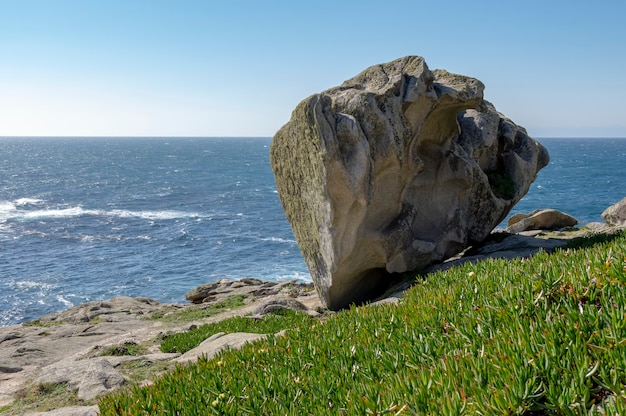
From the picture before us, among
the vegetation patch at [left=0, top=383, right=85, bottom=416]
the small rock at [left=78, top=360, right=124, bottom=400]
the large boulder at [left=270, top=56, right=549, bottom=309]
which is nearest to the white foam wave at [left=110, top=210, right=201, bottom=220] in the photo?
the large boulder at [left=270, top=56, right=549, bottom=309]

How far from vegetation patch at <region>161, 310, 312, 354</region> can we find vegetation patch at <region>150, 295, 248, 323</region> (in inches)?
249

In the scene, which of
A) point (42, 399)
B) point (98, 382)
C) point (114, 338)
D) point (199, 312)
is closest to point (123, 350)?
point (42, 399)

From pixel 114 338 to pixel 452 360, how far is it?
68.2ft

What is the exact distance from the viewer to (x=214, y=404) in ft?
23.7

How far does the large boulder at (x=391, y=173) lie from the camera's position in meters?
19.8

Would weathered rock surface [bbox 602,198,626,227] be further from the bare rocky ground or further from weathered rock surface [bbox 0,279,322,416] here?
weathered rock surface [bbox 0,279,322,416]


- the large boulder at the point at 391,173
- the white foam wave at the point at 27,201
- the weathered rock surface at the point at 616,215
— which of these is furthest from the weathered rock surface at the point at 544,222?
the white foam wave at the point at 27,201

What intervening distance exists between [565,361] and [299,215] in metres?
16.9

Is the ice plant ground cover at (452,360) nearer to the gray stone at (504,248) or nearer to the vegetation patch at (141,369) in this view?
the vegetation patch at (141,369)

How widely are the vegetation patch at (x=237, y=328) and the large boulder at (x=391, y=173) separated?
2.50 metres

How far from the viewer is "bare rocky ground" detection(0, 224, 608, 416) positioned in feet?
46.6

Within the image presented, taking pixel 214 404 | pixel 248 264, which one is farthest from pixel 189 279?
pixel 214 404

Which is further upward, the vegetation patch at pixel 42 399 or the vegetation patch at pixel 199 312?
the vegetation patch at pixel 42 399

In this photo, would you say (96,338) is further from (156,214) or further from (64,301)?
(156,214)
